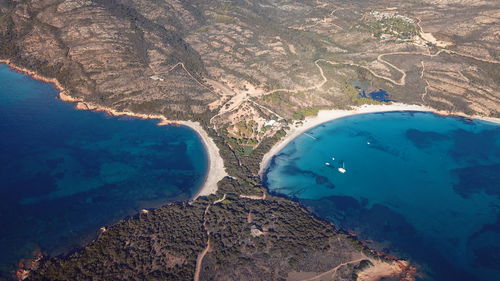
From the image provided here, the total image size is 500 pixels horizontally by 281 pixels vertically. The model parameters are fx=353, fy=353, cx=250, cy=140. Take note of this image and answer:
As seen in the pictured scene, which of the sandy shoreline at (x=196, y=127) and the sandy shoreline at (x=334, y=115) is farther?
the sandy shoreline at (x=334, y=115)

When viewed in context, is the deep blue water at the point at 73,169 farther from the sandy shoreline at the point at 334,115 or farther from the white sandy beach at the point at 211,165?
the sandy shoreline at the point at 334,115

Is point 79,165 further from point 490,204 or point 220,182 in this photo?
point 490,204

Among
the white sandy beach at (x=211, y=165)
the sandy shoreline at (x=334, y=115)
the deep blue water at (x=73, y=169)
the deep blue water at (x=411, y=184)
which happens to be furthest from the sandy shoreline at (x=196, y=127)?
the sandy shoreline at (x=334, y=115)

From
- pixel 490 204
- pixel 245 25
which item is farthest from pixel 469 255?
pixel 245 25

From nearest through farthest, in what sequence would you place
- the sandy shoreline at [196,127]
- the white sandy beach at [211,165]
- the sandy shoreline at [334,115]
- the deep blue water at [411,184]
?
the deep blue water at [411,184]
the white sandy beach at [211,165]
the sandy shoreline at [196,127]
the sandy shoreline at [334,115]

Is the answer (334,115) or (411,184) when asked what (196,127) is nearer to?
(334,115)

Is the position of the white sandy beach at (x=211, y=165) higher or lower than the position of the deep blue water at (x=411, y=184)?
higher

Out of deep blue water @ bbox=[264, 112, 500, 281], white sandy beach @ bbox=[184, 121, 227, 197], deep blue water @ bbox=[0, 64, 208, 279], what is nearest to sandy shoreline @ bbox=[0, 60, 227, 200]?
white sandy beach @ bbox=[184, 121, 227, 197]
